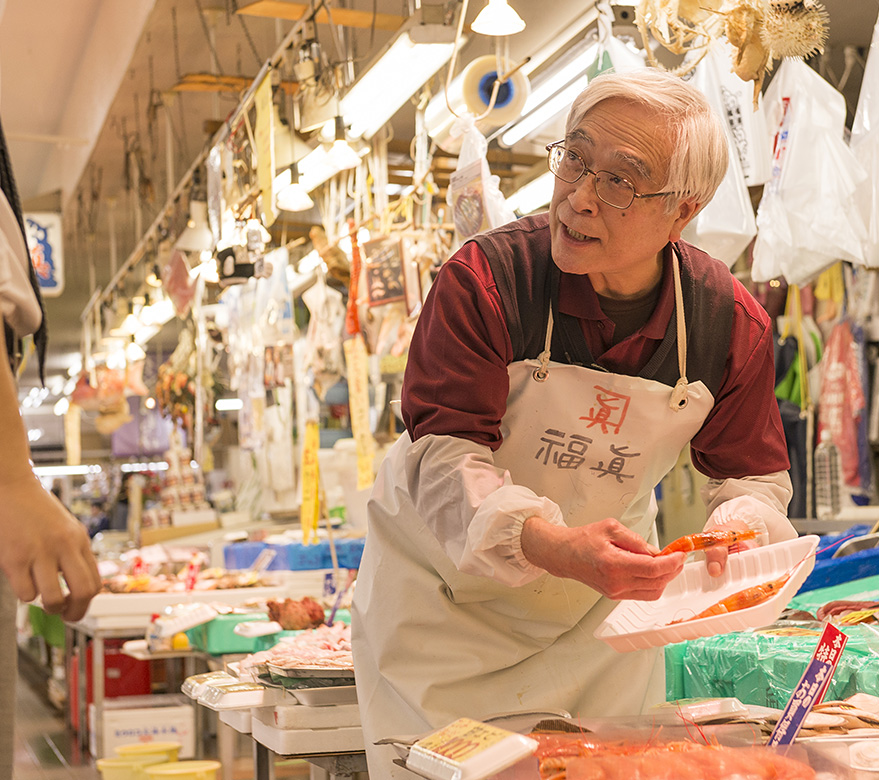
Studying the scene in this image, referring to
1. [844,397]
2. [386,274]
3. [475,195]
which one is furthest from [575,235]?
[844,397]

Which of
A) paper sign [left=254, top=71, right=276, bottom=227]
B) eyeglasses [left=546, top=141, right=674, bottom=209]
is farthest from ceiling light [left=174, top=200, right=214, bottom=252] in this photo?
eyeglasses [left=546, top=141, right=674, bottom=209]

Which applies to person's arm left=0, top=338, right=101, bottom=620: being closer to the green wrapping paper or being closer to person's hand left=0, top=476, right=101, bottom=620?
person's hand left=0, top=476, right=101, bottom=620

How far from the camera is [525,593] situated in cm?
211

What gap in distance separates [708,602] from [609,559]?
1.00 ft

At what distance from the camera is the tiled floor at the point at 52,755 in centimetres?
594

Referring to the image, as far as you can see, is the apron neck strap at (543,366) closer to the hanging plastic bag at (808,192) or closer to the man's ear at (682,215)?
the man's ear at (682,215)

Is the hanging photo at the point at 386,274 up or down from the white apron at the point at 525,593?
up

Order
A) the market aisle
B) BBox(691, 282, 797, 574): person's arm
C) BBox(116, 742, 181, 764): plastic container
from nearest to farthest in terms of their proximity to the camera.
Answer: BBox(691, 282, 797, 574): person's arm → BBox(116, 742, 181, 764): plastic container → the market aisle

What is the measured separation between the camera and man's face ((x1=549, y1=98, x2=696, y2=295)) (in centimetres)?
190

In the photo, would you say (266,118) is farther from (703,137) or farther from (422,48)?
(703,137)

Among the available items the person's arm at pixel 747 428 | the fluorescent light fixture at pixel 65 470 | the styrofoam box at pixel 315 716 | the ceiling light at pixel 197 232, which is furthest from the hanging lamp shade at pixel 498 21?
the fluorescent light fixture at pixel 65 470

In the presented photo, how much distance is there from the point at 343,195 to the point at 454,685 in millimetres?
3986

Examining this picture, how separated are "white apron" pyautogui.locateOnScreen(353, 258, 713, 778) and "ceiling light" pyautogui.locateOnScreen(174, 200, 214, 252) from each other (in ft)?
17.4

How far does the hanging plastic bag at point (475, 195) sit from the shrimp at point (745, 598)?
1902 millimetres
